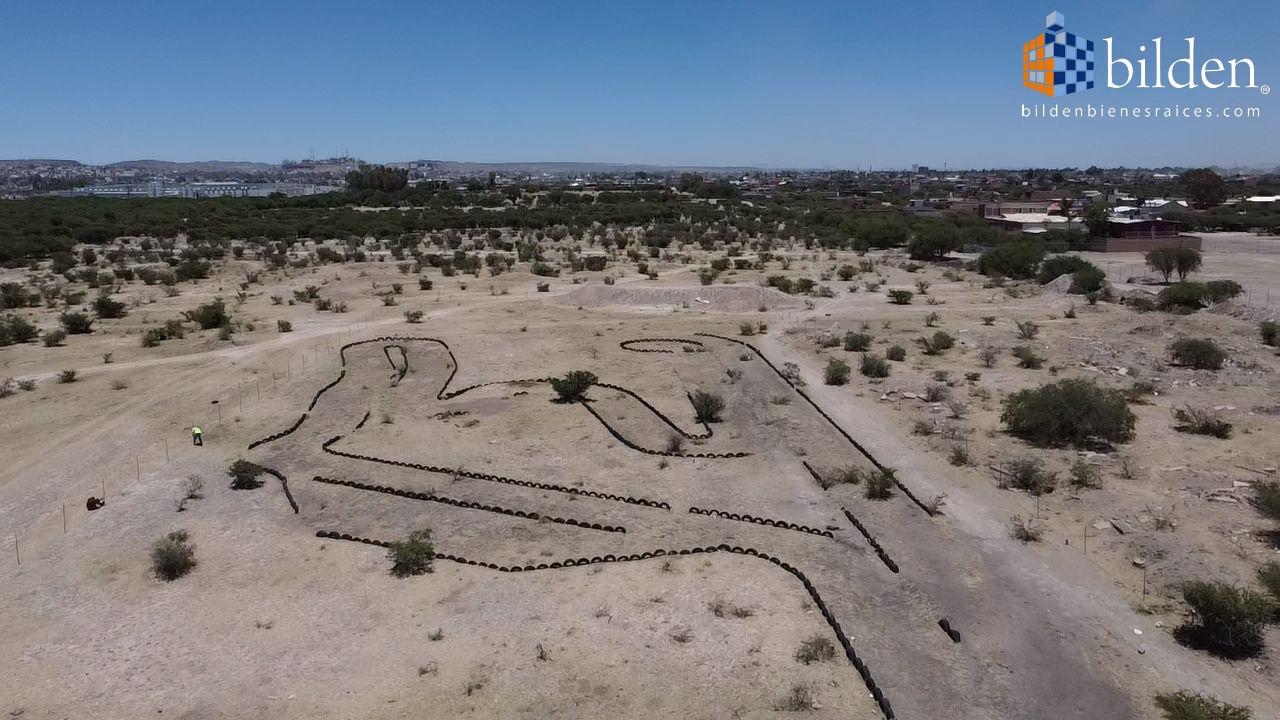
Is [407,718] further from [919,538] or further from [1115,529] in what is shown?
[1115,529]

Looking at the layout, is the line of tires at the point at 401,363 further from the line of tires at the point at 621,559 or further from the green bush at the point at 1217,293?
the green bush at the point at 1217,293

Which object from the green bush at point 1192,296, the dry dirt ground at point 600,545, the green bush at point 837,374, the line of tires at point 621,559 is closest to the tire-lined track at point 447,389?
the dry dirt ground at point 600,545

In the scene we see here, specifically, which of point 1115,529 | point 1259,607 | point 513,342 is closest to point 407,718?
point 1259,607

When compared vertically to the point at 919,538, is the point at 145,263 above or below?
above

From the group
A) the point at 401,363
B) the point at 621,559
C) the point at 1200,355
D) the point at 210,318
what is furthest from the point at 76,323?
the point at 1200,355

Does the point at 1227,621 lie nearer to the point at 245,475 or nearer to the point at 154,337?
the point at 245,475
